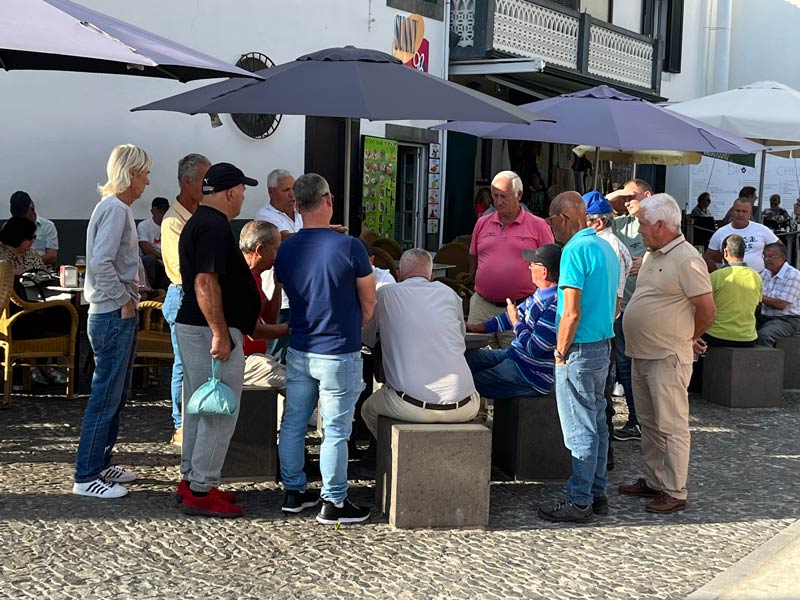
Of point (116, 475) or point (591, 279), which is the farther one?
point (116, 475)

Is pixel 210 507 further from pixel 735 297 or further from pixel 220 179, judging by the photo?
pixel 735 297

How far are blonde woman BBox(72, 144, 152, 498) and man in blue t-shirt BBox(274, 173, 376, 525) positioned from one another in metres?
0.86

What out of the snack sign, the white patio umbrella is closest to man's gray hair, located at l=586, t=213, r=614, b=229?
the white patio umbrella

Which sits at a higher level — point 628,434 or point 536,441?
point 536,441

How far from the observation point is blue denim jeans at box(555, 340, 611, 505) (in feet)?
18.4

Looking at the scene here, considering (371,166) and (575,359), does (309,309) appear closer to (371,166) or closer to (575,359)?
(575,359)

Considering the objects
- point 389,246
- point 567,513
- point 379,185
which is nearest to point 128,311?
point 567,513

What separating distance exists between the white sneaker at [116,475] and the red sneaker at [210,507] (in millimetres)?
676

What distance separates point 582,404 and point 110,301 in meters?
2.54

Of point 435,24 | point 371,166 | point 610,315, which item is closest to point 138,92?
point 371,166

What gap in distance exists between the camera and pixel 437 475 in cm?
543

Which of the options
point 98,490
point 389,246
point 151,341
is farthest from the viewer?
point 389,246

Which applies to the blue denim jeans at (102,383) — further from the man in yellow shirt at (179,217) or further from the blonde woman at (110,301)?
the man in yellow shirt at (179,217)

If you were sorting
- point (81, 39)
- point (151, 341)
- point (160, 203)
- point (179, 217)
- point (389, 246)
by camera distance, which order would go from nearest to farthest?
point (81, 39) < point (179, 217) < point (151, 341) < point (160, 203) < point (389, 246)
